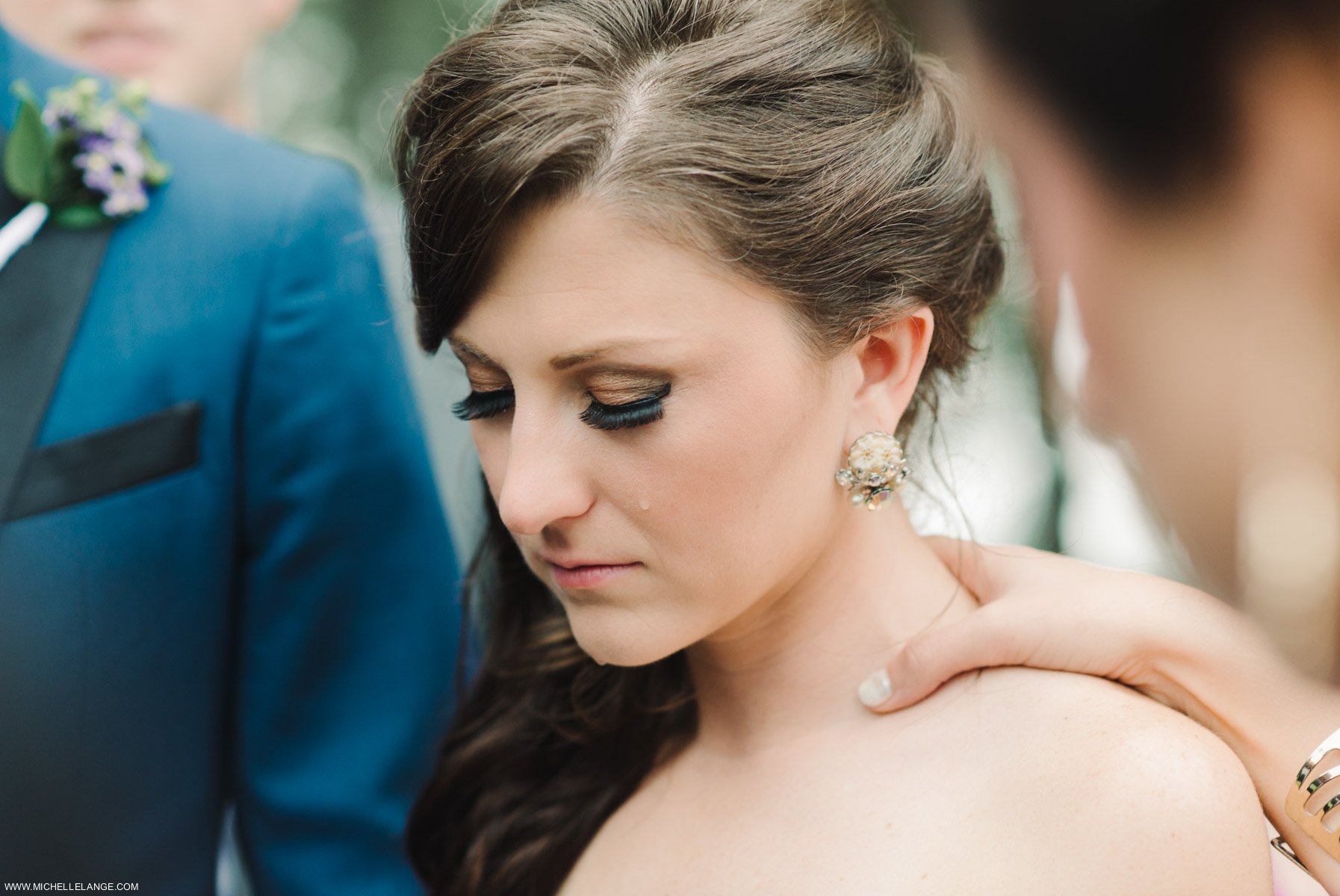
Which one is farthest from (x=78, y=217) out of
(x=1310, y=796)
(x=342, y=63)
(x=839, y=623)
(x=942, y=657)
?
(x=342, y=63)

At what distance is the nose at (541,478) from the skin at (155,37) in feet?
4.74

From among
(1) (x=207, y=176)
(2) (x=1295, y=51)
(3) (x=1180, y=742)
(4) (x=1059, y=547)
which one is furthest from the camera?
(4) (x=1059, y=547)

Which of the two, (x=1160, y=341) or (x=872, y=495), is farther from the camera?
(x=872, y=495)

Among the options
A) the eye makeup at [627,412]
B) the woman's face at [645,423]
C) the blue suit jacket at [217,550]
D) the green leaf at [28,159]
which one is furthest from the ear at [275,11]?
the eye makeup at [627,412]

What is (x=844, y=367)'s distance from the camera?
5.51 feet

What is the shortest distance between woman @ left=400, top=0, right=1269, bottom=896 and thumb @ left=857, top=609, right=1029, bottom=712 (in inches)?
1.4

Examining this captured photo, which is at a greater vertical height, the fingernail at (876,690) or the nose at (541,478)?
the nose at (541,478)

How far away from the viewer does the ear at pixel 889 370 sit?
172 centimetres

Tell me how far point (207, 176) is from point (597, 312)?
3.16 feet

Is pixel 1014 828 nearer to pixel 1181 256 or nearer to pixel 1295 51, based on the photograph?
pixel 1181 256

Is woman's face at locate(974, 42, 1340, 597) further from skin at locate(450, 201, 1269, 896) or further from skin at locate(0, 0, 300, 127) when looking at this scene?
skin at locate(0, 0, 300, 127)

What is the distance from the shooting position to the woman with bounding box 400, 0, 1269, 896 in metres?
1.53

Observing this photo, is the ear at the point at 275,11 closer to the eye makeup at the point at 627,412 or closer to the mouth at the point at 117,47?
the mouth at the point at 117,47

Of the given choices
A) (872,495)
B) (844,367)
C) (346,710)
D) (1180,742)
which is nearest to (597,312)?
(844,367)
